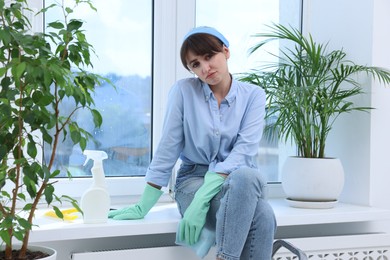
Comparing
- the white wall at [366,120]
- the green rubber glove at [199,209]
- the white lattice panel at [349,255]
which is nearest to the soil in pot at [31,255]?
the green rubber glove at [199,209]

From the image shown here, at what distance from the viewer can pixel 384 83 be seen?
2410mm

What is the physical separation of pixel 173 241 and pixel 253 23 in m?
1.05

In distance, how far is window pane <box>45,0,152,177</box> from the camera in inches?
95.6

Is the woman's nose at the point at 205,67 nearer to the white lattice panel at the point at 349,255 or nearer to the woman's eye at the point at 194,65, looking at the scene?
the woman's eye at the point at 194,65

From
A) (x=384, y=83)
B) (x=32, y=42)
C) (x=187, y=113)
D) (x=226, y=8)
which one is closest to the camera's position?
(x=32, y=42)

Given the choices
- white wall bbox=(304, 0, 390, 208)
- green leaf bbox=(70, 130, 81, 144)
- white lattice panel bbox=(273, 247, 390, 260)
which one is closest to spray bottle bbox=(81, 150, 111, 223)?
green leaf bbox=(70, 130, 81, 144)

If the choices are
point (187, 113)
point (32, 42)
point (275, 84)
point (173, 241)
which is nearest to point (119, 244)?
point (173, 241)

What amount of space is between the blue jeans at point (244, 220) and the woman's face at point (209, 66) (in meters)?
0.38

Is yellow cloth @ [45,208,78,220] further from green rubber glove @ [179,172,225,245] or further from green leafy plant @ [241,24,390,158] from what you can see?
green leafy plant @ [241,24,390,158]

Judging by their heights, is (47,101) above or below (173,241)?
above

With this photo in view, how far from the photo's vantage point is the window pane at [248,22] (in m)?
2.64

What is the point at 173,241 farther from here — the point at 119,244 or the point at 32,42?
the point at 32,42

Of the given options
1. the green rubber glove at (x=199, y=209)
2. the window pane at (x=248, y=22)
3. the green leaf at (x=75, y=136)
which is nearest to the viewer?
the green leaf at (x=75, y=136)

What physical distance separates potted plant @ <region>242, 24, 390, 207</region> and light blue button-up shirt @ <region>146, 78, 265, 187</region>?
0.76 ft
